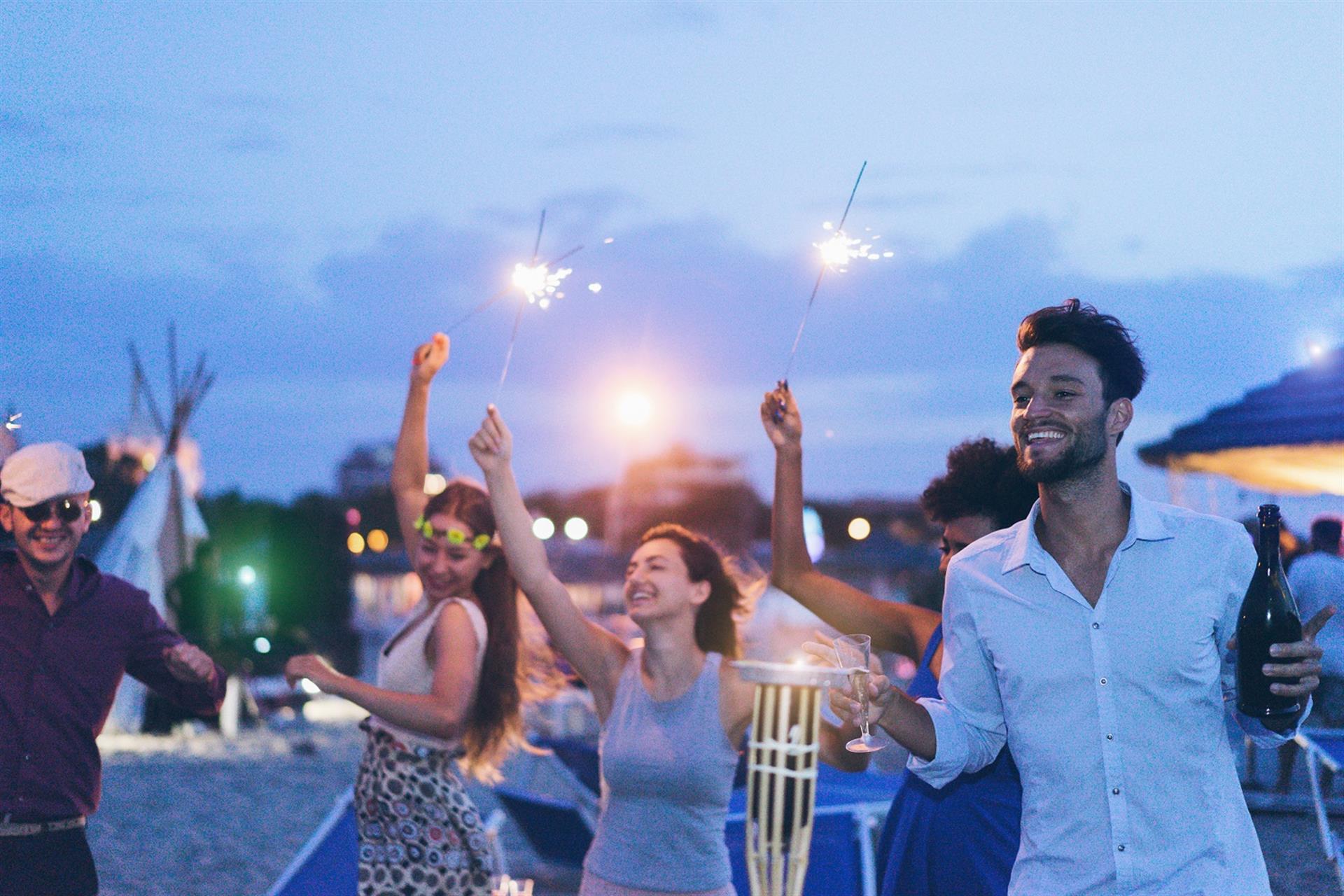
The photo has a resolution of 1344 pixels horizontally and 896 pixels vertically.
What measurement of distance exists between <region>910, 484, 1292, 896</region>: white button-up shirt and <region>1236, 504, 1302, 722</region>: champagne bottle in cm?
5

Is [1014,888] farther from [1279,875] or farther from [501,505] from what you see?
[1279,875]

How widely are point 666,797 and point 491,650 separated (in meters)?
0.80

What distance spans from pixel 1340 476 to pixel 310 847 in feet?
19.7

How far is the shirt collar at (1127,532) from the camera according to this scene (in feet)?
7.98

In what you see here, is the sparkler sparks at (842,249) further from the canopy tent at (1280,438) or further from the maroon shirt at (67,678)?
the canopy tent at (1280,438)

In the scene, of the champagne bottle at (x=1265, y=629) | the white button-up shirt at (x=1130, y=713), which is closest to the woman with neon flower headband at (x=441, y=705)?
the white button-up shirt at (x=1130, y=713)

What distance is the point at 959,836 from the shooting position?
3.08 meters

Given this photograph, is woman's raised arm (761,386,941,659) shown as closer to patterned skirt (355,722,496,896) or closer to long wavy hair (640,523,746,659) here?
long wavy hair (640,523,746,659)

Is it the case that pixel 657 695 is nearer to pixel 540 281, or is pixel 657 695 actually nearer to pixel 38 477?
pixel 540 281

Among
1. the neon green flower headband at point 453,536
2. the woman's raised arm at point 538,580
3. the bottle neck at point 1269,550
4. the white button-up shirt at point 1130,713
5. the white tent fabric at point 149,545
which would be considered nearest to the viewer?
the white button-up shirt at point 1130,713

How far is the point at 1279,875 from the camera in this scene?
4086 mm

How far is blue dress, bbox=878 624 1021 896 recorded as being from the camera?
3006 mm

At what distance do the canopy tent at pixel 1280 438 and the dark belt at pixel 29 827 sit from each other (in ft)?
20.0

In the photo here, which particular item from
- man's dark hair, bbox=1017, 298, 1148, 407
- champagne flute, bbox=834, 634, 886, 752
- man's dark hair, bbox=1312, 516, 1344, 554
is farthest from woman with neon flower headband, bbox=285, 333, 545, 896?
man's dark hair, bbox=1312, 516, 1344, 554
